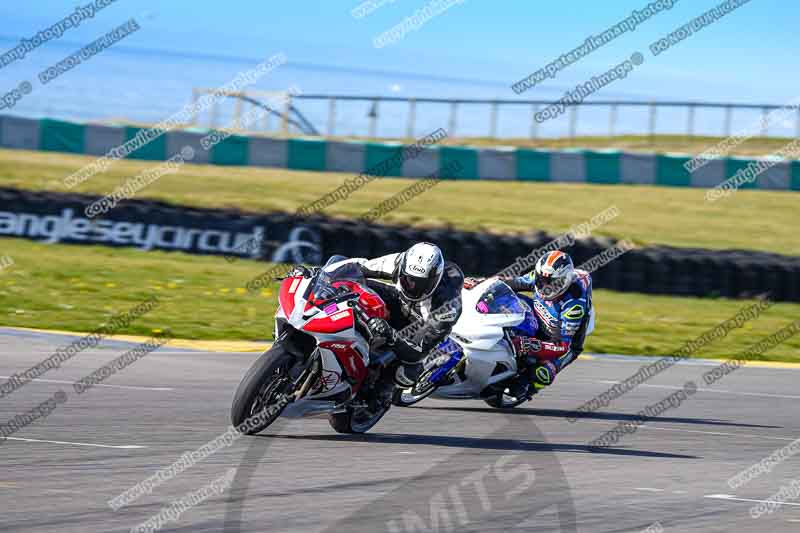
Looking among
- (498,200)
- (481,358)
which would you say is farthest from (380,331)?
(498,200)

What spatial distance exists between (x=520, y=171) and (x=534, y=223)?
412 cm

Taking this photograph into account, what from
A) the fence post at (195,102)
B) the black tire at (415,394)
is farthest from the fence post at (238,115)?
the black tire at (415,394)

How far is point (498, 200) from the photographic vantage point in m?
29.9

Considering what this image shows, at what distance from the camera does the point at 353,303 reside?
8586 millimetres

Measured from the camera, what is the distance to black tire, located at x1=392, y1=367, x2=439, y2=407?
32.4 ft

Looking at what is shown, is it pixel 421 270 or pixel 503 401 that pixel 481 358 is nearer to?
→ pixel 503 401

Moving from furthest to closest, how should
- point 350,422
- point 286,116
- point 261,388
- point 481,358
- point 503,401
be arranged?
point 286,116, point 503,401, point 481,358, point 350,422, point 261,388

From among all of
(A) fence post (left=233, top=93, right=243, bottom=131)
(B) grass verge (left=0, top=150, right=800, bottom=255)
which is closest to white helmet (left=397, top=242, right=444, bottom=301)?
(B) grass verge (left=0, top=150, right=800, bottom=255)

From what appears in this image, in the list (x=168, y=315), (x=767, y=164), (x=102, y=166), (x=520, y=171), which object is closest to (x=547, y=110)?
(x=520, y=171)

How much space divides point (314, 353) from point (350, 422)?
0.99 m

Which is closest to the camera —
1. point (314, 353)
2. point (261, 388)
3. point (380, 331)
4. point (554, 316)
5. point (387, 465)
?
point (387, 465)

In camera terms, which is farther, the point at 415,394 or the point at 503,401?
the point at 503,401

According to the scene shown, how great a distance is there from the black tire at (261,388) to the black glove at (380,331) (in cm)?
66

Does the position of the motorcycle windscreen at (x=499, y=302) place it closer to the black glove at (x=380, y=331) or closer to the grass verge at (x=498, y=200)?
the black glove at (x=380, y=331)
